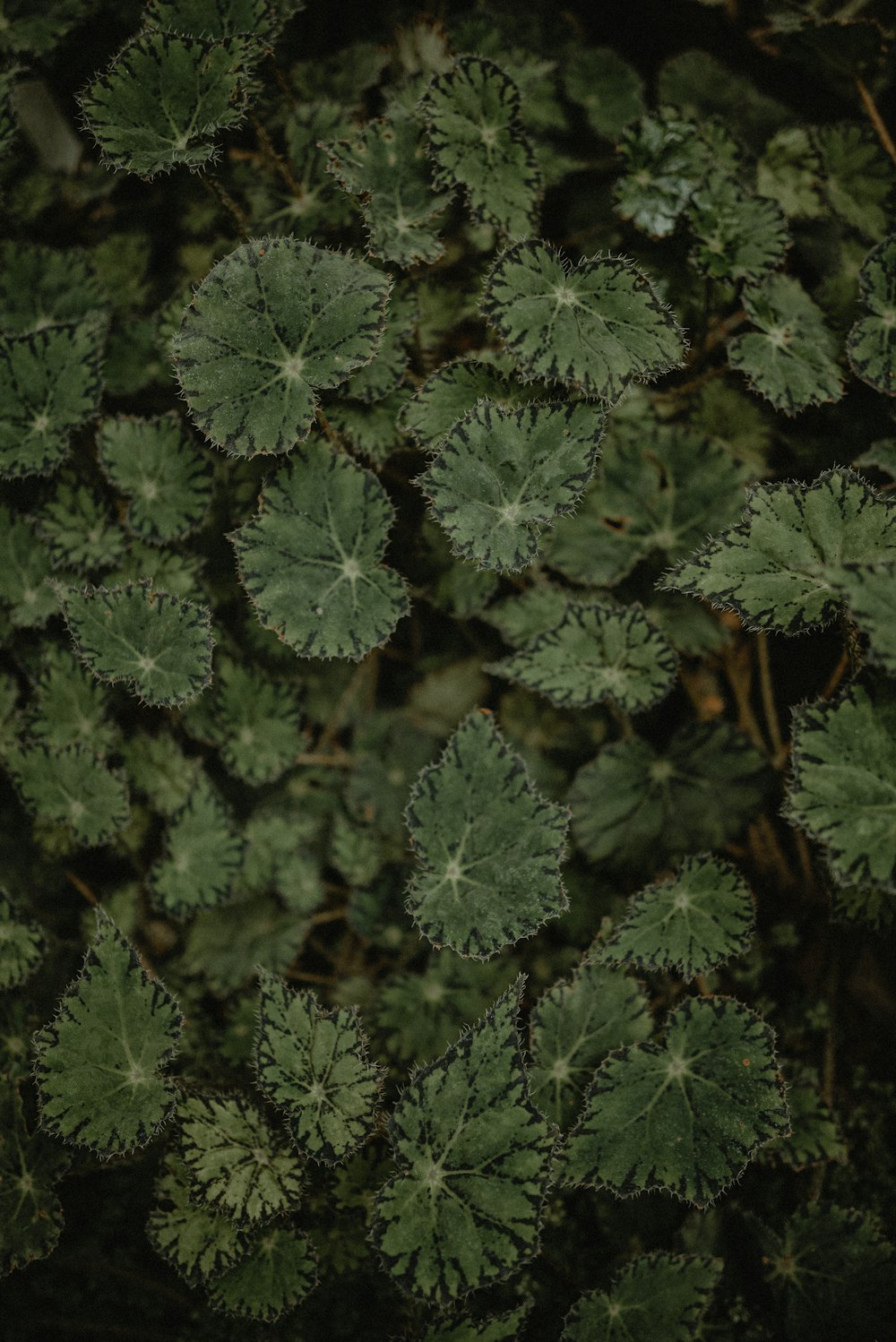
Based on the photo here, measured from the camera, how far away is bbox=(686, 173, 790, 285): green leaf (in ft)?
6.23

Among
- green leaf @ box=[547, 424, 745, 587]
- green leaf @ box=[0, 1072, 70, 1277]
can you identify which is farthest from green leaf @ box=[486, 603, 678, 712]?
green leaf @ box=[0, 1072, 70, 1277]

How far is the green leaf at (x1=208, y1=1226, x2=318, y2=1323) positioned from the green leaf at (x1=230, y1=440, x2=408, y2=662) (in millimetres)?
1189

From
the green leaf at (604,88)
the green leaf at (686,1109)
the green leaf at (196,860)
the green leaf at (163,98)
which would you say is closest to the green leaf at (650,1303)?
the green leaf at (686,1109)

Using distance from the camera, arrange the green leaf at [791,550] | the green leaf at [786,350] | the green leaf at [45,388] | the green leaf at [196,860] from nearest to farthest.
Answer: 1. the green leaf at [791,550]
2. the green leaf at [786,350]
3. the green leaf at [45,388]
4. the green leaf at [196,860]

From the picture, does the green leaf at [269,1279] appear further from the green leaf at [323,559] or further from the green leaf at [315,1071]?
the green leaf at [323,559]

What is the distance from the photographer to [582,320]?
5.65ft

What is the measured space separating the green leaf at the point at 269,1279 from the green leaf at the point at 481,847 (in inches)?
26.4

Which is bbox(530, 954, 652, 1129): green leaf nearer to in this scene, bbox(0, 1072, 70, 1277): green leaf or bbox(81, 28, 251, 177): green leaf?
bbox(0, 1072, 70, 1277): green leaf

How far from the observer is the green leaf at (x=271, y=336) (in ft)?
5.50

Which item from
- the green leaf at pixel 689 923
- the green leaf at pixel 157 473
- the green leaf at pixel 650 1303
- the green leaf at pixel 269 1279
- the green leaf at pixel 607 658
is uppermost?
the green leaf at pixel 157 473

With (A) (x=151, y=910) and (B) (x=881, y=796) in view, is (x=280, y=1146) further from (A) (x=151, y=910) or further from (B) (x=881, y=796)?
Answer: (B) (x=881, y=796)

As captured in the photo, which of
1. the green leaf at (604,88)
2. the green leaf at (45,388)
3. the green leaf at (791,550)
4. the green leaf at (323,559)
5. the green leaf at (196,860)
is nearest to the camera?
the green leaf at (791,550)

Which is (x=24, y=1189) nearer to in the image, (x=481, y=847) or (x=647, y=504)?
(x=481, y=847)

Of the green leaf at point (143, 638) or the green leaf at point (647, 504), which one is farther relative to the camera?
the green leaf at point (647, 504)
